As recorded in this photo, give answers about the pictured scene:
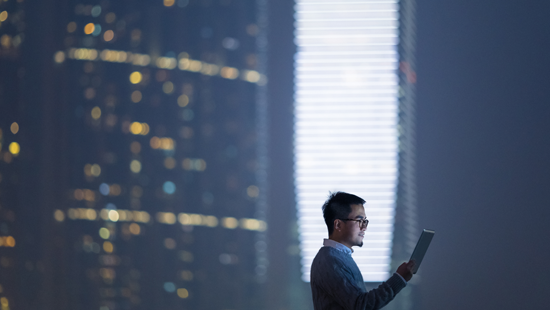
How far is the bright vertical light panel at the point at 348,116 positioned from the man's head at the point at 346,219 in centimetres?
205

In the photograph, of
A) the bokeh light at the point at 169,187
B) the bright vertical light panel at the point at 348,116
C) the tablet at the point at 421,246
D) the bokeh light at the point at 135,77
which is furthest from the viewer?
the bokeh light at the point at 135,77

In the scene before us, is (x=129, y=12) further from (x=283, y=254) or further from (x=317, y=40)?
(x=283, y=254)

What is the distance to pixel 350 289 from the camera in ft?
5.38

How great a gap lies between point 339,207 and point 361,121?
87.0 inches

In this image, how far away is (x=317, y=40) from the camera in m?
3.96

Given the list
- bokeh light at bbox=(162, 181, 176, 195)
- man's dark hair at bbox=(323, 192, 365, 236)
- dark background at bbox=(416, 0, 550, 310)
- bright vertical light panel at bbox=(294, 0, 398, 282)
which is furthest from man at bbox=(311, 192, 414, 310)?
bokeh light at bbox=(162, 181, 176, 195)

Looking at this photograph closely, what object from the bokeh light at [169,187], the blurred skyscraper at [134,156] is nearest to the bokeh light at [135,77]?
the blurred skyscraper at [134,156]

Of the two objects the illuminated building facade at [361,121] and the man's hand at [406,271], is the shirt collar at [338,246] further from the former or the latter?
the illuminated building facade at [361,121]

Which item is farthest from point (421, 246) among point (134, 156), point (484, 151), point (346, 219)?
point (134, 156)

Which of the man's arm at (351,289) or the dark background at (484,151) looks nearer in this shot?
the man's arm at (351,289)

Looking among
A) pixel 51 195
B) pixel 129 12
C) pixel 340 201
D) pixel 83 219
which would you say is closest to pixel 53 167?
pixel 51 195

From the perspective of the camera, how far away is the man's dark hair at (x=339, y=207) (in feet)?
5.72

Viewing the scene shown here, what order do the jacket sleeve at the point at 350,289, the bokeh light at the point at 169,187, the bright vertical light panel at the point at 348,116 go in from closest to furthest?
1. the jacket sleeve at the point at 350,289
2. the bright vertical light panel at the point at 348,116
3. the bokeh light at the point at 169,187

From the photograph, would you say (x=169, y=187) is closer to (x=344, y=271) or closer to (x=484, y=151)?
(x=484, y=151)
